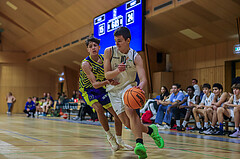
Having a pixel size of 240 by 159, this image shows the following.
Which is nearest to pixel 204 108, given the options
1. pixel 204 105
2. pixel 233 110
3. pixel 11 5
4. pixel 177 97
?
pixel 204 105

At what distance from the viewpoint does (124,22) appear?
1129 cm

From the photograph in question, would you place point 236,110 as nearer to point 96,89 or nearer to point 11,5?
point 96,89

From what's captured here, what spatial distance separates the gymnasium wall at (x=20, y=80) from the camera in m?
23.9

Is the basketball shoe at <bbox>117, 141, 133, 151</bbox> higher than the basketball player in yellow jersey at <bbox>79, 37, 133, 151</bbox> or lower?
lower

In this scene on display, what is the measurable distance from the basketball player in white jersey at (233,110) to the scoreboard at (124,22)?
13.2 feet

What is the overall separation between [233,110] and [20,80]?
66.9 ft

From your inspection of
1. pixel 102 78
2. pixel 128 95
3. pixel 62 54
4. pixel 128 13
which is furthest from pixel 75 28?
pixel 128 95

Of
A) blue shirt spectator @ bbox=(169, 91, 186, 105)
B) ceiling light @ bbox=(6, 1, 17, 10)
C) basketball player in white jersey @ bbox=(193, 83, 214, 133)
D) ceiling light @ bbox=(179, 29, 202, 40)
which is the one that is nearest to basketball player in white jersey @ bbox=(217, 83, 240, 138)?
basketball player in white jersey @ bbox=(193, 83, 214, 133)

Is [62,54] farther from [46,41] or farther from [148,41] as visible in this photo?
[148,41]

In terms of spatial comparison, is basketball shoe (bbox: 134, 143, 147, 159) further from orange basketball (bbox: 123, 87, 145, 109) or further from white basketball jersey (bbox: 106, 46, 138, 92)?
white basketball jersey (bbox: 106, 46, 138, 92)

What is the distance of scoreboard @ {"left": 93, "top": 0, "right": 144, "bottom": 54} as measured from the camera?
1050 cm

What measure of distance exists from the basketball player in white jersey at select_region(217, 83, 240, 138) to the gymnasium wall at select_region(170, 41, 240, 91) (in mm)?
4681

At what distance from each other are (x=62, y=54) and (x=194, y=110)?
41.2ft

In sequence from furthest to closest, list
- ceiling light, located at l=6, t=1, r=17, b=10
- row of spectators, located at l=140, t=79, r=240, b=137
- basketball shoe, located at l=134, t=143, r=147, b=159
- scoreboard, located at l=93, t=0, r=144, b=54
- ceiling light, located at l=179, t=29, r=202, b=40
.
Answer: ceiling light, located at l=6, t=1, r=17, b=10 → ceiling light, located at l=179, t=29, r=202, b=40 → scoreboard, located at l=93, t=0, r=144, b=54 → row of spectators, located at l=140, t=79, r=240, b=137 → basketball shoe, located at l=134, t=143, r=147, b=159
